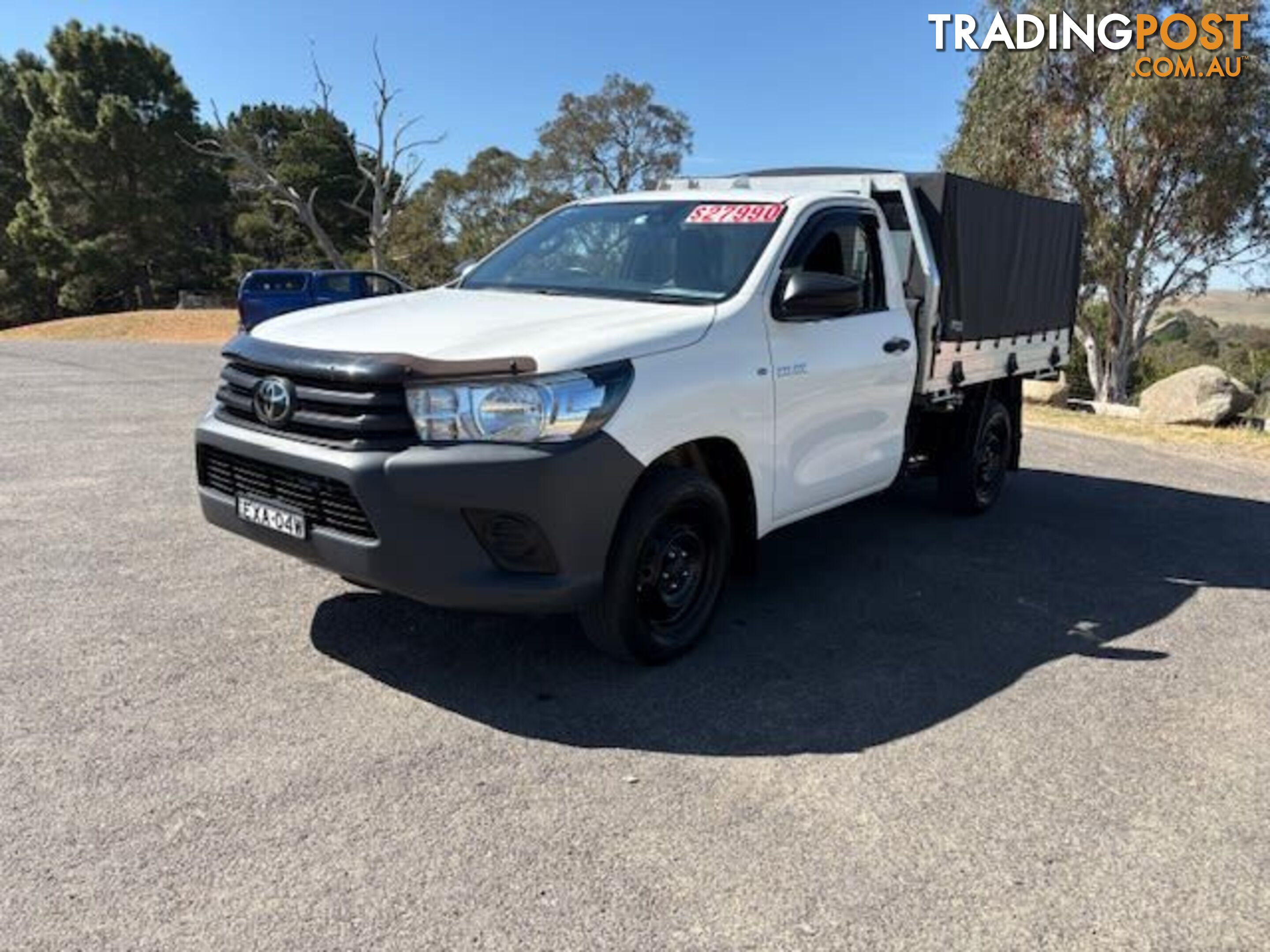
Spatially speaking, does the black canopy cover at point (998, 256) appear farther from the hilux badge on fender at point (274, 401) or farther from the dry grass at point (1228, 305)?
the dry grass at point (1228, 305)

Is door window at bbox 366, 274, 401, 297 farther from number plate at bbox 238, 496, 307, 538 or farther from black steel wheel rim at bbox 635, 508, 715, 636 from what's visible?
black steel wheel rim at bbox 635, 508, 715, 636

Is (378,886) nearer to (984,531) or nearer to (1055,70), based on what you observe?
(984,531)

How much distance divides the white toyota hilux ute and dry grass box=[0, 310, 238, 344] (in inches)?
945

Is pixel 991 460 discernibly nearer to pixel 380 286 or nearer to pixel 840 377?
pixel 840 377

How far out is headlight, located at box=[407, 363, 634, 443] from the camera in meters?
3.39

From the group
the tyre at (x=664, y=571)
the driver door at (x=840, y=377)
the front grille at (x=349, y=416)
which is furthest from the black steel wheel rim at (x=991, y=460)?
the front grille at (x=349, y=416)

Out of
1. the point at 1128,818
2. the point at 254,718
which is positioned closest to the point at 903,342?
the point at 1128,818

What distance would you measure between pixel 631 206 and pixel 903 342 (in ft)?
5.56

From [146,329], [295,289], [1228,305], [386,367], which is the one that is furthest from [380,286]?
[1228,305]

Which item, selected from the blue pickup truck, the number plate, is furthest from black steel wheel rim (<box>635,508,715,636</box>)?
the blue pickup truck

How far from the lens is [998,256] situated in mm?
6594

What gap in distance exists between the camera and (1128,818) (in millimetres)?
3113

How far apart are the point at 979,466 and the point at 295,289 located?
1657cm

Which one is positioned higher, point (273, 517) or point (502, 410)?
point (502, 410)
